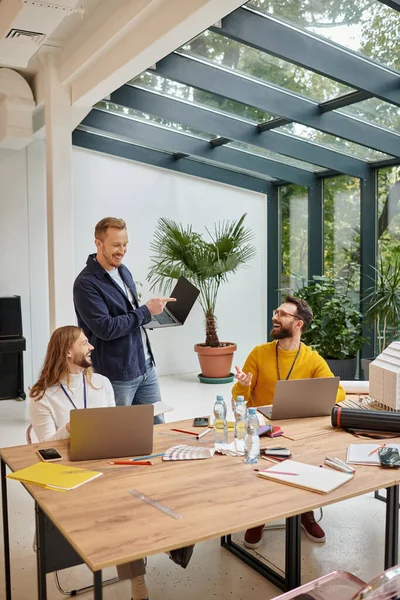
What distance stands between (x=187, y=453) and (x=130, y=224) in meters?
5.91

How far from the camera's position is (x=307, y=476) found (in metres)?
2.19

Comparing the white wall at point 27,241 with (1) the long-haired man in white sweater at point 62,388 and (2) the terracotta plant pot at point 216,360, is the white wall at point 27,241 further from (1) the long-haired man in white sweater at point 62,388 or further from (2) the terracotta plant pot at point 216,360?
(1) the long-haired man in white sweater at point 62,388

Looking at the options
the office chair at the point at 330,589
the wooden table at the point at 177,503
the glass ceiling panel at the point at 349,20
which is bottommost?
the office chair at the point at 330,589

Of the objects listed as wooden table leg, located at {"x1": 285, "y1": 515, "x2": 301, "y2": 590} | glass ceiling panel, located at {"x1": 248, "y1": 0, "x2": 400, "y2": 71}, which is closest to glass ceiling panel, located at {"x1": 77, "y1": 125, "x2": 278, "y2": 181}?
glass ceiling panel, located at {"x1": 248, "y1": 0, "x2": 400, "y2": 71}

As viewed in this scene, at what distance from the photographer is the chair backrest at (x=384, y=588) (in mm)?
1478

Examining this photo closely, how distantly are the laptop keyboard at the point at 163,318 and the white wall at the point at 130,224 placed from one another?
2.74 m

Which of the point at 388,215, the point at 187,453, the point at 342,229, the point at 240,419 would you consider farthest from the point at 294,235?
the point at 187,453

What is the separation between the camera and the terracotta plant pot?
7.73 m

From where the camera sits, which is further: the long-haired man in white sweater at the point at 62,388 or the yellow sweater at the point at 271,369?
the yellow sweater at the point at 271,369

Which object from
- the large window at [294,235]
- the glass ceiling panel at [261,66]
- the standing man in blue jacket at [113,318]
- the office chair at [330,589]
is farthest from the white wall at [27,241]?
the office chair at [330,589]

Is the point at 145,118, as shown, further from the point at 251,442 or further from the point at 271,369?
the point at 251,442

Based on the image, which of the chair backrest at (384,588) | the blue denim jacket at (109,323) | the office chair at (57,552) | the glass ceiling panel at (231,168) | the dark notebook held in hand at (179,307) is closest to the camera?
the chair backrest at (384,588)

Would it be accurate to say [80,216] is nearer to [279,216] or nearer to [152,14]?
[279,216]

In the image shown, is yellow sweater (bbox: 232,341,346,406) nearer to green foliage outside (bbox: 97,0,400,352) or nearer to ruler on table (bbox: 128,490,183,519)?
ruler on table (bbox: 128,490,183,519)
